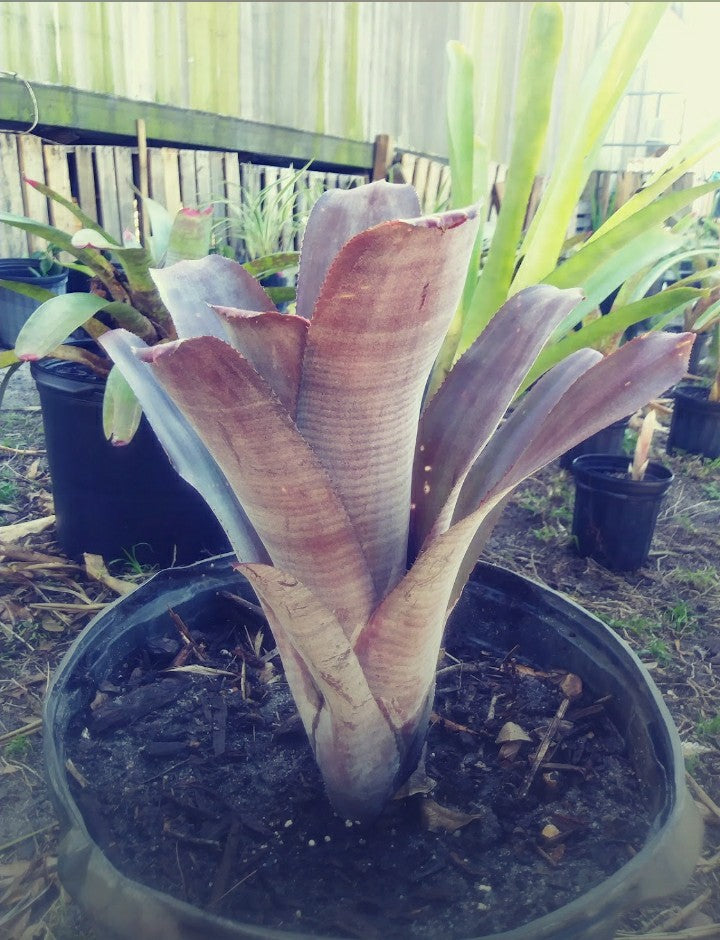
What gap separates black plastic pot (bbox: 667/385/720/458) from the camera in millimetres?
2832

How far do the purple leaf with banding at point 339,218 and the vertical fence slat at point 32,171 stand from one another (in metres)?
2.71

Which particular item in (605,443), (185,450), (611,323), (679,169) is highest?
(679,169)

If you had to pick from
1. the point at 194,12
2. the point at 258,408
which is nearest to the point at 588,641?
the point at 258,408

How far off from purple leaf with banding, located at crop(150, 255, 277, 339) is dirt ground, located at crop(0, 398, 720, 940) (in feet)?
1.84

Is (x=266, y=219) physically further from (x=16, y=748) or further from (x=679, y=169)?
(x=16, y=748)

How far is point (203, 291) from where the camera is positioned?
690mm

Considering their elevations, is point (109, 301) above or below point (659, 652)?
above

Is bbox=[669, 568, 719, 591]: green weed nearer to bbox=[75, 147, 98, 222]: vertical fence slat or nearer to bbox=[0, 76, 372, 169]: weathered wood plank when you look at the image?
bbox=[0, 76, 372, 169]: weathered wood plank

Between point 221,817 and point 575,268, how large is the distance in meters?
0.79

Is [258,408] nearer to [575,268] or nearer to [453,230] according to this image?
[453,230]

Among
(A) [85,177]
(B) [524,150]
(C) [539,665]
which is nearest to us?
(B) [524,150]

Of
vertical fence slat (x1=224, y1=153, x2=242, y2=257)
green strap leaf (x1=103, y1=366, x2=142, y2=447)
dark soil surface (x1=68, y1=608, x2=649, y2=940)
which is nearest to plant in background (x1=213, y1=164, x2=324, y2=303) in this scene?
vertical fence slat (x1=224, y1=153, x2=242, y2=257)

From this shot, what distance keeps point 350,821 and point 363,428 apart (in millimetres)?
444

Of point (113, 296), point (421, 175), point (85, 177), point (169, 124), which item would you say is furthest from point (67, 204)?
point (421, 175)
